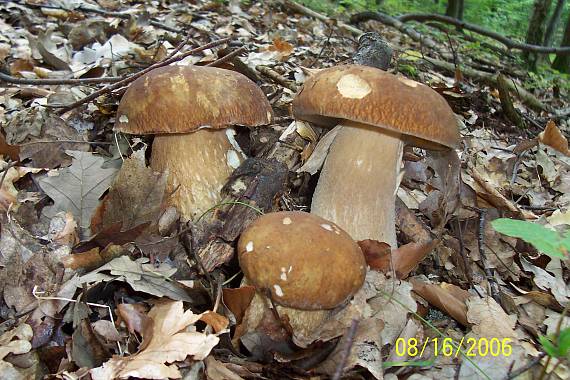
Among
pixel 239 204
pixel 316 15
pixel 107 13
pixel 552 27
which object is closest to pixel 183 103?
pixel 239 204

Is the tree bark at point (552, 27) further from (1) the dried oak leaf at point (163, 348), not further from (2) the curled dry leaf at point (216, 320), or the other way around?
(1) the dried oak leaf at point (163, 348)

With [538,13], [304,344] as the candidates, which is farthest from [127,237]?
[538,13]

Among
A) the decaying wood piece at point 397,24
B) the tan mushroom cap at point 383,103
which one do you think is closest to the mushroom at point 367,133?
the tan mushroom cap at point 383,103

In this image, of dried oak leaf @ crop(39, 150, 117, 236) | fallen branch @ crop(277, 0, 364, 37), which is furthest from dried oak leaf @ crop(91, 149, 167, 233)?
fallen branch @ crop(277, 0, 364, 37)

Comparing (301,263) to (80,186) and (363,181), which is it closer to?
(363,181)

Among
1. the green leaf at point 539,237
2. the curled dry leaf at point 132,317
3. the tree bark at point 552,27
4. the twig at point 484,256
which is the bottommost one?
the tree bark at point 552,27
